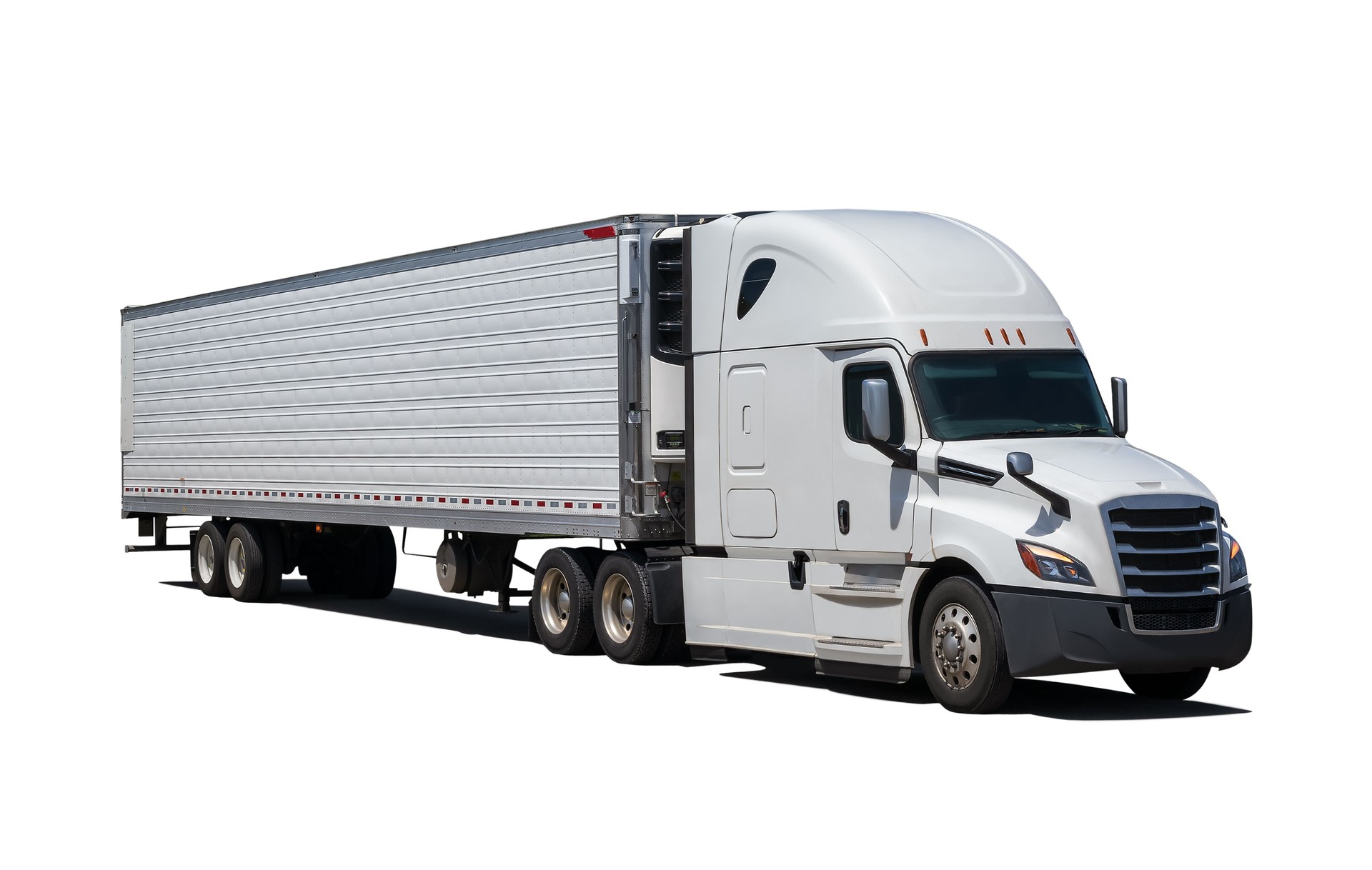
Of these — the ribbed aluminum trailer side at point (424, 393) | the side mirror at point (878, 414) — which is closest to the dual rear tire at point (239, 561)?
the ribbed aluminum trailer side at point (424, 393)

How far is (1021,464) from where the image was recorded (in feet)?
47.1

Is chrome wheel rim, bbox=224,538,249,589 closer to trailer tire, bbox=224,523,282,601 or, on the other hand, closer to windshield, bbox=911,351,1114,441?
trailer tire, bbox=224,523,282,601

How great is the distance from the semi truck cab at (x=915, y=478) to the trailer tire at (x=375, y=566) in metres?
8.62

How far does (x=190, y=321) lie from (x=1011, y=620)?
1669 cm

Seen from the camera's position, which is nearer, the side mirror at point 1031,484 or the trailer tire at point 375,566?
the side mirror at point 1031,484

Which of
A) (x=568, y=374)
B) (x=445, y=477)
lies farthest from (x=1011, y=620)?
(x=445, y=477)

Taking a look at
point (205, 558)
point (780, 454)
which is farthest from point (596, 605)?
point (205, 558)

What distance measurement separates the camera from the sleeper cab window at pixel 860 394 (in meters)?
15.5

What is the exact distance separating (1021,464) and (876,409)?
1.43 metres

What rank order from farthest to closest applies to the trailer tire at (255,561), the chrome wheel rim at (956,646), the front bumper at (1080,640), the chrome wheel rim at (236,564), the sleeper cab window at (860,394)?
1. the chrome wheel rim at (236,564)
2. the trailer tire at (255,561)
3. the sleeper cab window at (860,394)
4. the chrome wheel rim at (956,646)
5. the front bumper at (1080,640)

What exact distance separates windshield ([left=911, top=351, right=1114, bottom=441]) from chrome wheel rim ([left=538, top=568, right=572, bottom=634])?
5.56 m

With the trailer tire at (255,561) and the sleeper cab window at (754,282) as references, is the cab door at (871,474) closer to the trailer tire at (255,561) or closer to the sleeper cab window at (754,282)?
the sleeper cab window at (754,282)

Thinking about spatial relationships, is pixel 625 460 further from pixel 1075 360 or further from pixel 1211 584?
pixel 1211 584

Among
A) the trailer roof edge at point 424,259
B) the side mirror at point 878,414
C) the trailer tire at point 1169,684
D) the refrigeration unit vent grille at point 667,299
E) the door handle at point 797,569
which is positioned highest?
the trailer roof edge at point 424,259
